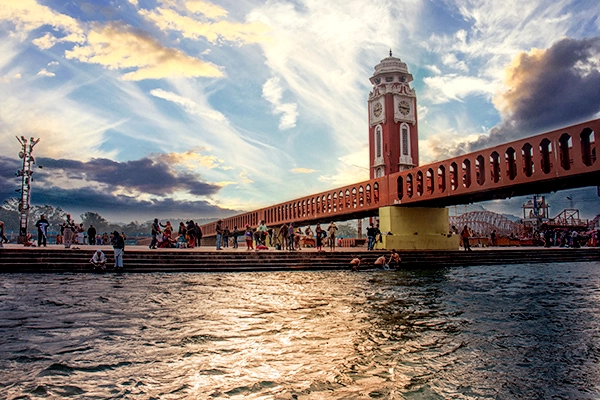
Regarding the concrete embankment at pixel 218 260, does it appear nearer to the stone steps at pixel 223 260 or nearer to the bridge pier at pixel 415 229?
the stone steps at pixel 223 260

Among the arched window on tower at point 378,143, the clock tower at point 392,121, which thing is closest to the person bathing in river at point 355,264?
the clock tower at point 392,121

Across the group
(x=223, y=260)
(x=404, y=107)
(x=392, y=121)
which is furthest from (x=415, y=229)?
(x=404, y=107)

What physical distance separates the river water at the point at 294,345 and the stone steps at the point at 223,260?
6.39 meters

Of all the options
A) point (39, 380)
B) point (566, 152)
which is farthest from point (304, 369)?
point (566, 152)

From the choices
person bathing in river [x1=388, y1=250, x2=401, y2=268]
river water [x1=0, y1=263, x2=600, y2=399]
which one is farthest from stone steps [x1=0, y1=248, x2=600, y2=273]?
river water [x1=0, y1=263, x2=600, y2=399]

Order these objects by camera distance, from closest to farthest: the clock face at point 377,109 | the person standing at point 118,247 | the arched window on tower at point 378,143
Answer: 1. the person standing at point 118,247
2. the arched window on tower at point 378,143
3. the clock face at point 377,109

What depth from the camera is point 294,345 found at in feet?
19.9

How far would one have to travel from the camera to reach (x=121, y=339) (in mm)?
6258

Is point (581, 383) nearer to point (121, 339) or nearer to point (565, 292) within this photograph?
point (121, 339)

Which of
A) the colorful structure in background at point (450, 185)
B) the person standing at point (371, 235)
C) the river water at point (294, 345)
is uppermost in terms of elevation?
the colorful structure in background at point (450, 185)

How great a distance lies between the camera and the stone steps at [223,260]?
1716 cm

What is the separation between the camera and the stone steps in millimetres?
17156

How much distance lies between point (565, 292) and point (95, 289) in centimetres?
1362

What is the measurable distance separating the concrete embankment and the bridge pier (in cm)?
339
